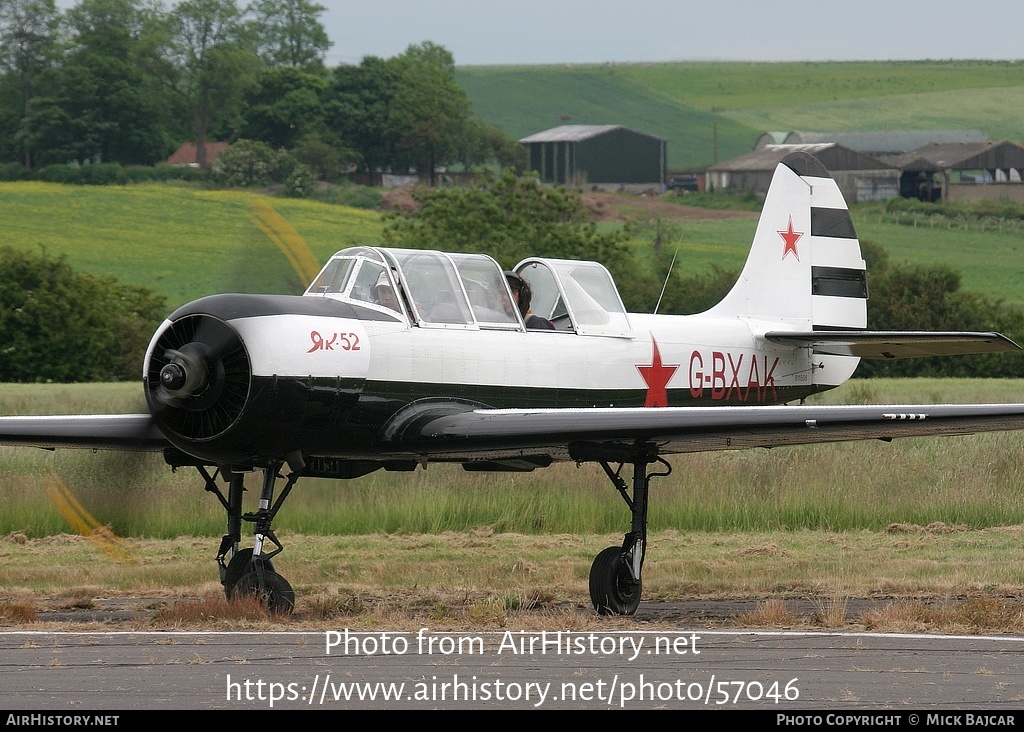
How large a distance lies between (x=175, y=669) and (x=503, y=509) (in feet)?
34.7

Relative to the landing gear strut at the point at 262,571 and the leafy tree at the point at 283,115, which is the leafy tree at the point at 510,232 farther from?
the leafy tree at the point at 283,115

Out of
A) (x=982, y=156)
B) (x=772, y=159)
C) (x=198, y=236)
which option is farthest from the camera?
(x=772, y=159)

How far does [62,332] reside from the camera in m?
43.4

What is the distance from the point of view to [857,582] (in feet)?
42.7

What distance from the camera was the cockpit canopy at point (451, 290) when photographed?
11.7 meters

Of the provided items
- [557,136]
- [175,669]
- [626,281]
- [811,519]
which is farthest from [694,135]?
[175,669]

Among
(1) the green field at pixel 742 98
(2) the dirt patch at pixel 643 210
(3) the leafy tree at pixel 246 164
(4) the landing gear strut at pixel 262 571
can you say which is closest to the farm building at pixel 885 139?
(1) the green field at pixel 742 98

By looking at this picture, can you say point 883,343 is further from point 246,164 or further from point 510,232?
point 246,164

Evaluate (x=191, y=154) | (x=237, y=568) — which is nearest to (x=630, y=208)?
(x=191, y=154)

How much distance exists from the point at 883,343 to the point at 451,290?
5.09 meters

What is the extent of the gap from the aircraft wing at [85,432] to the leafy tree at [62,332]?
30978 millimetres
